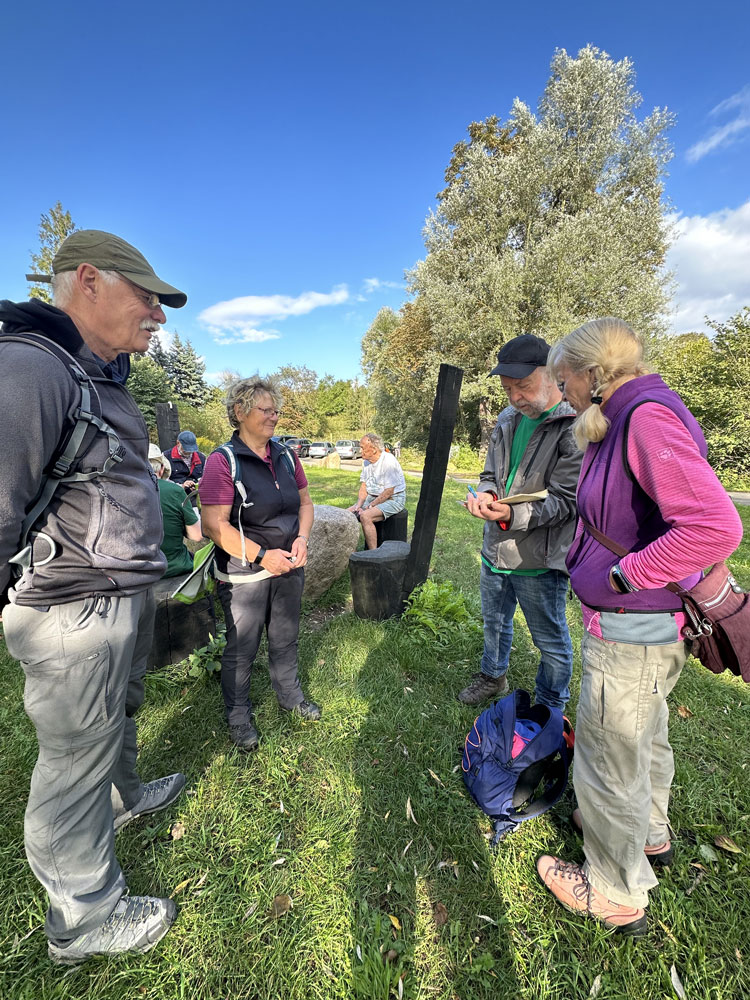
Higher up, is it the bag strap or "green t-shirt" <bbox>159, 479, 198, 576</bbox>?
the bag strap

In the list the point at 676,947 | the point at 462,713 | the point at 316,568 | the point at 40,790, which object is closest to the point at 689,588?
the point at 676,947

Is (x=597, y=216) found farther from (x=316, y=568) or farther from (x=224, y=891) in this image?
(x=224, y=891)

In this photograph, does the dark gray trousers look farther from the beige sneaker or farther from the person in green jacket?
the beige sneaker

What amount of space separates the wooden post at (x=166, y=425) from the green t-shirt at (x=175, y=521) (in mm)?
8632

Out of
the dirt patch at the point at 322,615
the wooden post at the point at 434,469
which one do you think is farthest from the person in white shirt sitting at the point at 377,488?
the wooden post at the point at 434,469

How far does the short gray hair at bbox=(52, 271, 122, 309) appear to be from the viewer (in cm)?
150

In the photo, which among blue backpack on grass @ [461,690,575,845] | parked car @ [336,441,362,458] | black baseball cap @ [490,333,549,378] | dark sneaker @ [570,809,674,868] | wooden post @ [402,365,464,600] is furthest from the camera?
parked car @ [336,441,362,458]

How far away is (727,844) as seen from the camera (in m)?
2.03

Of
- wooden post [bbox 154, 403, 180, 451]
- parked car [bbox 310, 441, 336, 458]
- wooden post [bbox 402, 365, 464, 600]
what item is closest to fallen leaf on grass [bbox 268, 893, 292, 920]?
wooden post [bbox 402, 365, 464, 600]

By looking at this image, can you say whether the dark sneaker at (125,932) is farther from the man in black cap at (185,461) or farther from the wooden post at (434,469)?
the man in black cap at (185,461)

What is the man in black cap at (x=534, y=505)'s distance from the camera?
2.38 m

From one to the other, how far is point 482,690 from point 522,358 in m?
2.33

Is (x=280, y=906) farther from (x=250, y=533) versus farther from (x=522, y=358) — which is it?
(x=522, y=358)

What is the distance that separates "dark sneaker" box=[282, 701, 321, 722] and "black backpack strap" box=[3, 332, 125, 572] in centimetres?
210
